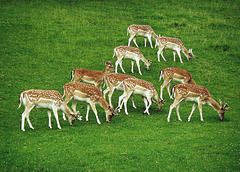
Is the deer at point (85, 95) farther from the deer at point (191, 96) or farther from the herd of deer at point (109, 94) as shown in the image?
the deer at point (191, 96)

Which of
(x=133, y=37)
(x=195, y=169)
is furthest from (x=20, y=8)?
(x=195, y=169)

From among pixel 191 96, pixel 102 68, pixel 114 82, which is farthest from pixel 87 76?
pixel 191 96

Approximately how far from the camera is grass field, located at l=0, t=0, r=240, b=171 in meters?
11.7

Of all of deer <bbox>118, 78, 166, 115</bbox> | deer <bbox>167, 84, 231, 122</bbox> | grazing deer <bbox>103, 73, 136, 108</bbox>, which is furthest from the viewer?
grazing deer <bbox>103, 73, 136, 108</bbox>

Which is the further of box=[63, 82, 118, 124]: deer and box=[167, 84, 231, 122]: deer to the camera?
box=[167, 84, 231, 122]: deer

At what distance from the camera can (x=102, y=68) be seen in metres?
22.5

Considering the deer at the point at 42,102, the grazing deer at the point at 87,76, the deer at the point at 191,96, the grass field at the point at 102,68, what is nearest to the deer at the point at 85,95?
the grass field at the point at 102,68

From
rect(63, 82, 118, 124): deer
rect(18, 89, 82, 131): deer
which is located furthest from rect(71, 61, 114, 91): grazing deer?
rect(18, 89, 82, 131): deer

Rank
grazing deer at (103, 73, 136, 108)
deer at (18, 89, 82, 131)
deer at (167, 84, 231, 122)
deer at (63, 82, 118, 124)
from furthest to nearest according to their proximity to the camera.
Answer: grazing deer at (103, 73, 136, 108) < deer at (167, 84, 231, 122) < deer at (63, 82, 118, 124) < deer at (18, 89, 82, 131)

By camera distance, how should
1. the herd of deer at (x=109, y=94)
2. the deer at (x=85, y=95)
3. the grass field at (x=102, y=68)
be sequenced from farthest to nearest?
the deer at (x=85, y=95), the herd of deer at (x=109, y=94), the grass field at (x=102, y=68)

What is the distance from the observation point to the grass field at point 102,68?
38.5 ft

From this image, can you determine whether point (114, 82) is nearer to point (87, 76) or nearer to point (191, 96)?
point (87, 76)

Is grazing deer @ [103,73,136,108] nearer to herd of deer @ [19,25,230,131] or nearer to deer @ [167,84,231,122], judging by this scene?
herd of deer @ [19,25,230,131]

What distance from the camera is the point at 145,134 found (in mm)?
13891
